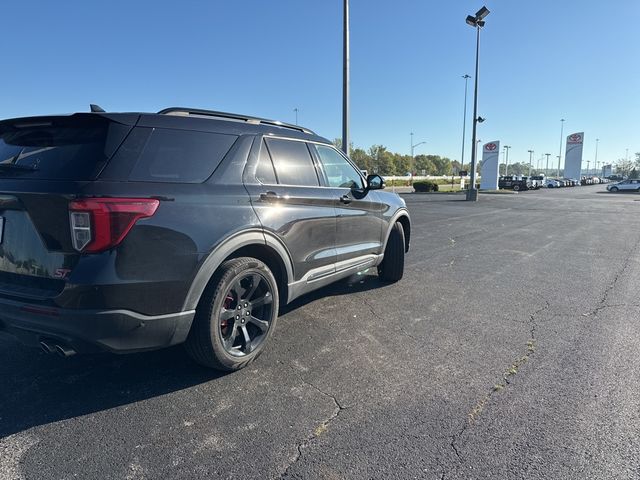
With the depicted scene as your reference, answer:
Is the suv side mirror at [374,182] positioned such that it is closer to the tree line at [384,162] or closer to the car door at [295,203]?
the car door at [295,203]

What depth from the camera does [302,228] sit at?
3.89 m

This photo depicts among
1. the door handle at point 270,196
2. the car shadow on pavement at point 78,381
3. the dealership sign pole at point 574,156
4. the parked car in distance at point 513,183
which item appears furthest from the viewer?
the dealership sign pole at point 574,156

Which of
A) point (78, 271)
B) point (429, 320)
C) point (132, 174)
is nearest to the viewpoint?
point (78, 271)

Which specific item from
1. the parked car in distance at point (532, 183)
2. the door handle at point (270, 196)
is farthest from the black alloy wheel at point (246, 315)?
the parked car in distance at point (532, 183)

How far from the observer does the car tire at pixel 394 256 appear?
5.97 m

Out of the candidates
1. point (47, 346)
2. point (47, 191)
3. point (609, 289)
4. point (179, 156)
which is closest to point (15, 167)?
point (47, 191)

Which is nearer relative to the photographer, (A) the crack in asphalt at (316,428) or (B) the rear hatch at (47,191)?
(A) the crack in asphalt at (316,428)

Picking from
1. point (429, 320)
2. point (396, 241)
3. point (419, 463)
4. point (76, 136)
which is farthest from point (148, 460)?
point (396, 241)

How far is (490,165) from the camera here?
49344 mm

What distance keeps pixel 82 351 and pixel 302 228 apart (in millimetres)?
1940

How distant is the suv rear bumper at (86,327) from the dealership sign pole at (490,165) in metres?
50.6

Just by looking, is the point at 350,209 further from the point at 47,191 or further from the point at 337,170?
the point at 47,191

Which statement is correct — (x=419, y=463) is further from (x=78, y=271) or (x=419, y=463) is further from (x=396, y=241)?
(x=396, y=241)

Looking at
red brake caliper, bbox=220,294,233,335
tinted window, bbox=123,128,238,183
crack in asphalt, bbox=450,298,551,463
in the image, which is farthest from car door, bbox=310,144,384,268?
crack in asphalt, bbox=450,298,551,463
